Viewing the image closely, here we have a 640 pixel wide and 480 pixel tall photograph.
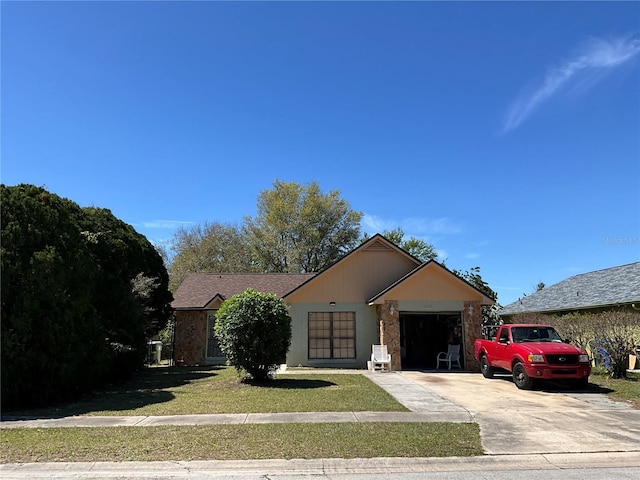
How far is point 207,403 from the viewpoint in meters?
11.4

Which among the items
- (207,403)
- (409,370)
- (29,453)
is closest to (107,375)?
(207,403)

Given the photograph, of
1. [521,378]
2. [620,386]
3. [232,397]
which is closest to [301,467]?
[232,397]

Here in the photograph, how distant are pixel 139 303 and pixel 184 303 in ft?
21.2

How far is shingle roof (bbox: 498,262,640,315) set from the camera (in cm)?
2095

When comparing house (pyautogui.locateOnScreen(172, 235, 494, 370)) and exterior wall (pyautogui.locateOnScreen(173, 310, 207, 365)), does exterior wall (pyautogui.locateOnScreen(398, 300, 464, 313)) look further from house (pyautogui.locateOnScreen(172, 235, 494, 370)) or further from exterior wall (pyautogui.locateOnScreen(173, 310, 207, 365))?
exterior wall (pyautogui.locateOnScreen(173, 310, 207, 365))

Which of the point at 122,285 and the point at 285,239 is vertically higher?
the point at 285,239

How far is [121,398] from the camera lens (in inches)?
506

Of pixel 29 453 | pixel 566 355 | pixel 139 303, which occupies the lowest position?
pixel 29 453

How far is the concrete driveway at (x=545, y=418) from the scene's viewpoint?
7.66 metres

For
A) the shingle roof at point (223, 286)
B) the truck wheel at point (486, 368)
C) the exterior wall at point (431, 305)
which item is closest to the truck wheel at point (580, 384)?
the truck wheel at point (486, 368)

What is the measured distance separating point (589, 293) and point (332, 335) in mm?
13439

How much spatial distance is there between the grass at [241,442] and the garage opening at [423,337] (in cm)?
1514

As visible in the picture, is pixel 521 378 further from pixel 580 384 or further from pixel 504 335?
pixel 504 335

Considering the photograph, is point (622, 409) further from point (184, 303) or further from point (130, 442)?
point (184, 303)
